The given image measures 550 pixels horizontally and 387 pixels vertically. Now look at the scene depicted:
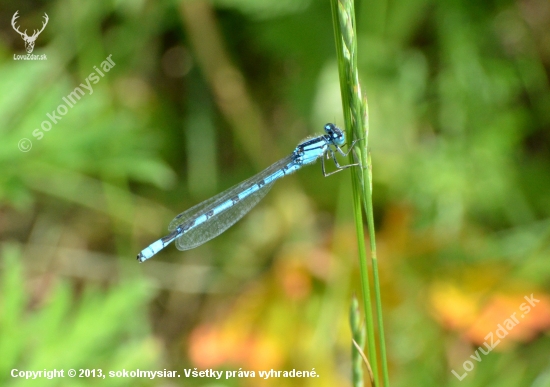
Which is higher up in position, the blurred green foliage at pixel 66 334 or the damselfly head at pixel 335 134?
the damselfly head at pixel 335 134

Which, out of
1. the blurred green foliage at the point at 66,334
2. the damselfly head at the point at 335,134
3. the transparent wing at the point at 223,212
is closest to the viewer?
the blurred green foliage at the point at 66,334

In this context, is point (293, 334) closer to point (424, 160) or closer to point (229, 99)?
point (424, 160)

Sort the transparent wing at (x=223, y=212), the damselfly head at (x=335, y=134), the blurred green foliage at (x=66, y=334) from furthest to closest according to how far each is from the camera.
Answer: the transparent wing at (x=223, y=212), the damselfly head at (x=335, y=134), the blurred green foliage at (x=66, y=334)

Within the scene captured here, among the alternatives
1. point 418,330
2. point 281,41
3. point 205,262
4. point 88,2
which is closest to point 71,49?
point 88,2

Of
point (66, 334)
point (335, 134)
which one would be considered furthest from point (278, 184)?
point (66, 334)

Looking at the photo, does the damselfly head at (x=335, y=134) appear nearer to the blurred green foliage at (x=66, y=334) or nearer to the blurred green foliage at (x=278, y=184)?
the blurred green foliage at (x=278, y=184)

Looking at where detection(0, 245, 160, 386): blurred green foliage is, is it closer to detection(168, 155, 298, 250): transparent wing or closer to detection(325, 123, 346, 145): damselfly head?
detection(168, 155, 298, 250): transparent wing

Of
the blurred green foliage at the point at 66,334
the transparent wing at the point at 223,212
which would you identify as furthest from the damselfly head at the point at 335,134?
the blurred green foliage at the point at 66,334

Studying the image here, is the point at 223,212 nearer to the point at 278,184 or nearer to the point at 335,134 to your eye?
the point at 335,134
